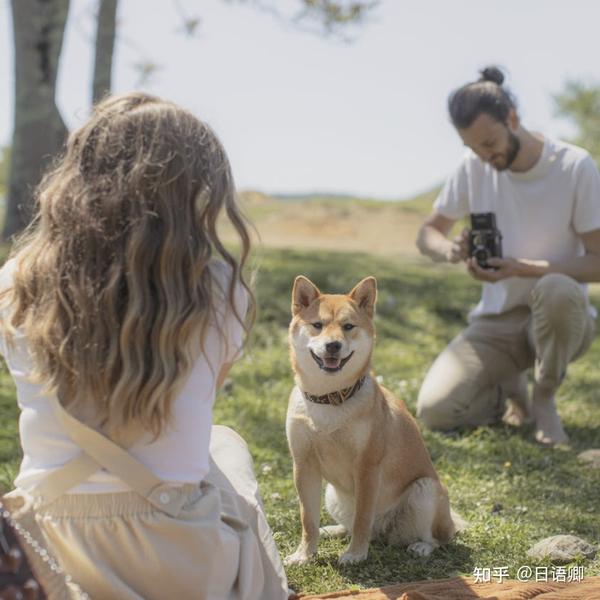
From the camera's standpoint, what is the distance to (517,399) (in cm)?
547

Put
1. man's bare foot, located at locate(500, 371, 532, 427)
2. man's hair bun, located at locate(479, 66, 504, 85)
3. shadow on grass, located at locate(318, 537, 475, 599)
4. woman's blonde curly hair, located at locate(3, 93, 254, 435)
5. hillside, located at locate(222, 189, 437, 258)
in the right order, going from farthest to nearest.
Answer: hillside, located at locate(222, 189, 437, 258) < man's bare foot, located at locate(500, 371, 532, 427) < man's hair bun, located at locate(479, 66, 504, 85) < shadow on grass, located at locate(318, 537, 475, 599) < woman's blonde curly hair, located at locate(3, 93, 254, 435)

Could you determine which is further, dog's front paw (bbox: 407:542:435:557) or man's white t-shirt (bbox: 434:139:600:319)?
man's white t-shirt (bbox: 434:139:600:319)

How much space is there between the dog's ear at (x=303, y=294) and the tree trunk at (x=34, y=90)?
21.9ft

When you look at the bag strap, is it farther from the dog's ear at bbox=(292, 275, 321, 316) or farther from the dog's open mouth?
the dog's ear at bbox=(292, 275, 321, 316)

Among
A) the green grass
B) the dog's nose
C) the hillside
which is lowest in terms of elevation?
the hillside

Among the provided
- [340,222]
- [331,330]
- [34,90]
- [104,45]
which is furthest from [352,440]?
[340,222]

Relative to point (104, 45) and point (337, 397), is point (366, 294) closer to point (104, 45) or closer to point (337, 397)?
point (337, 397)

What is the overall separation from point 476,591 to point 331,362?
1001 millimetres

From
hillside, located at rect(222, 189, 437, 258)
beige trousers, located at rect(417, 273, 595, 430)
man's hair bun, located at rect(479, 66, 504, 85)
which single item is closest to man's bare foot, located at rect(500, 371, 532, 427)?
beige trousers, located at rect(417, 273, 595, 430)

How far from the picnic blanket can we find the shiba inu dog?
0.35 meters

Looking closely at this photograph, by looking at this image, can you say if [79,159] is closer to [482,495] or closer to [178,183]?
[178,183]

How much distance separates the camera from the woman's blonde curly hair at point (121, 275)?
2.20 metres

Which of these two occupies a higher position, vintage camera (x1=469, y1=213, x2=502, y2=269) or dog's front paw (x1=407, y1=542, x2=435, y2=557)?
vintage camera (x1=469, y1=213, x2=502, y2=269)

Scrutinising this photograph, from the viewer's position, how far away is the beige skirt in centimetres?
224
